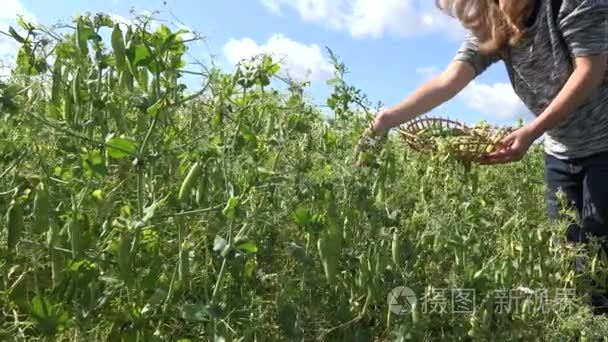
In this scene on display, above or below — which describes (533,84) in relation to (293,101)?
above

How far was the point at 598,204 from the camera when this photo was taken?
185 centimetres

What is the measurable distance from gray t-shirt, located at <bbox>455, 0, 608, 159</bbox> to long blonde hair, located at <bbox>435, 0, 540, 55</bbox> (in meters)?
0.03

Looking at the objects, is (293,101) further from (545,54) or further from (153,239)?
(545,54)

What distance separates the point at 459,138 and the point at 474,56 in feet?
0.90

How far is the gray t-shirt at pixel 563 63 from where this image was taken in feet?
5.51

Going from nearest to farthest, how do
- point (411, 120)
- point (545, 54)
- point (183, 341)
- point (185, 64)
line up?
point (183, 341) → point (185, 64) → point (545, 54) → point (411, 120)

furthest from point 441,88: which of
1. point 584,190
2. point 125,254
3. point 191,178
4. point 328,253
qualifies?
point 125,254

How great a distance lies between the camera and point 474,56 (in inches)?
77.7

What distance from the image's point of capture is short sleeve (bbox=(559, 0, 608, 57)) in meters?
1.67

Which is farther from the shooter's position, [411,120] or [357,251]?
[411,120]

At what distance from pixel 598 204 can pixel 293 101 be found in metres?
0.84

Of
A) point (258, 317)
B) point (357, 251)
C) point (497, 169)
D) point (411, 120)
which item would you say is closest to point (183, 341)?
point (258, 317)

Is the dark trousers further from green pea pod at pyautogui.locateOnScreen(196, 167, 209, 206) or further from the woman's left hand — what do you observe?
green pea pod at pyautogui.locateOnScreen(196, 167, 209, 206)

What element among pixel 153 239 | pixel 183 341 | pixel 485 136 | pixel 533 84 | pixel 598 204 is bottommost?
pixel 183 341
